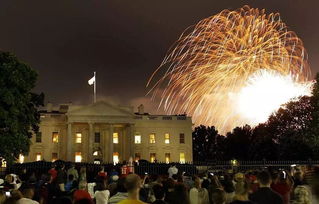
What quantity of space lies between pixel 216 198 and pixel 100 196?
460 centimetres

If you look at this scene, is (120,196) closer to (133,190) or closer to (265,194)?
(133,190)

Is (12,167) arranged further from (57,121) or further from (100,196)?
(57,121)

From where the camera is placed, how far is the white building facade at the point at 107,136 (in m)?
61.1

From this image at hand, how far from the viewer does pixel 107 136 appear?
6300 cm

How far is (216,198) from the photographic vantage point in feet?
23.1

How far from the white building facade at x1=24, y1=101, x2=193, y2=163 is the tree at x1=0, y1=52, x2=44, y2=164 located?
25.2m

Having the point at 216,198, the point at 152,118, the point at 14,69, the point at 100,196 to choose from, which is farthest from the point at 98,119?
the point at 216,198

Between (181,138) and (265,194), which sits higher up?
(181,138)

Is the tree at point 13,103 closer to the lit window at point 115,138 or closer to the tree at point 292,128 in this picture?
the lit window at point 115,138

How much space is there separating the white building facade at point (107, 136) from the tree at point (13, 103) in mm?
25244

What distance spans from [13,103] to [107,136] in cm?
3007

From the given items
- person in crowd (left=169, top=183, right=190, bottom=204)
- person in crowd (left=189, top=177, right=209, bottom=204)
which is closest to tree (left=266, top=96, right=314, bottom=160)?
person in crowd (left=189, top=177, right=209, bottom=204)

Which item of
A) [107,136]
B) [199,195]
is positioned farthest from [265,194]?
[107,136]

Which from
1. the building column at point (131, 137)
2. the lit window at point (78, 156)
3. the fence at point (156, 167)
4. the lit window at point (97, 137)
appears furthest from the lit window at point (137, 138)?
the fence at point (156, 167)
